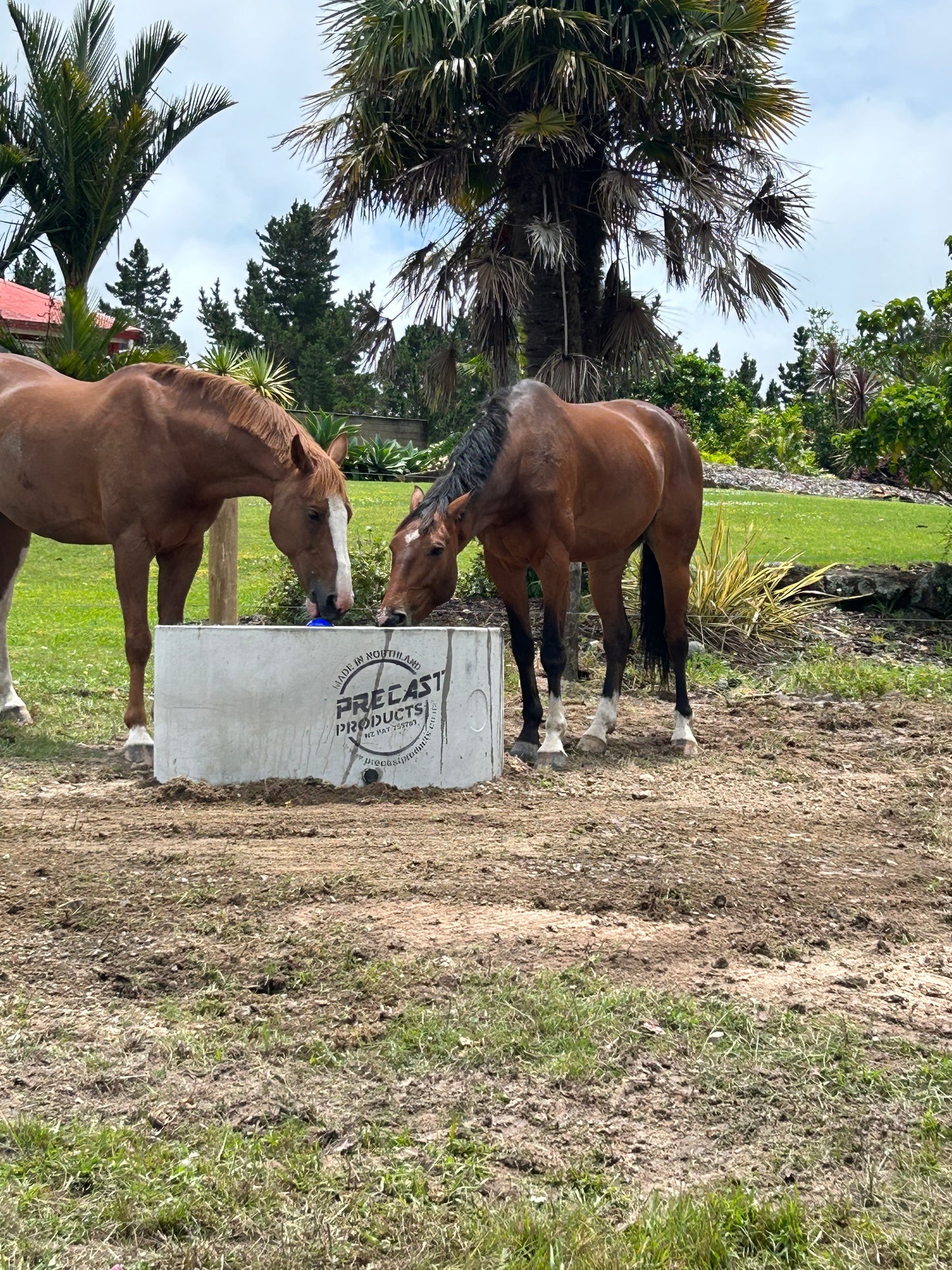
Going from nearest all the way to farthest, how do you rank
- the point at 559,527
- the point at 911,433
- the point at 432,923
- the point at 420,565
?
the point at 432,923 → the point at 420,565 → the point at 559,527 → the point at 911,433

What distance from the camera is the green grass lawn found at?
8234 millimetres

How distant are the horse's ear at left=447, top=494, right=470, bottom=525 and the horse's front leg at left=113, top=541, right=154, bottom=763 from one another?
1.74 metres

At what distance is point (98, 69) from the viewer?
18391 mm

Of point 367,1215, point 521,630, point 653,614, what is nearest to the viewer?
point 367,1215

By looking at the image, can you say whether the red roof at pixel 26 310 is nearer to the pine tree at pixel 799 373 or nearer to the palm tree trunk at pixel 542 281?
the palm tree trunk at pixel 542 281

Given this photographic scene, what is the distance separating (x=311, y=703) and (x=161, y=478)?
5.84 feet

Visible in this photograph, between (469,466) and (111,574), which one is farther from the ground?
(469,466)

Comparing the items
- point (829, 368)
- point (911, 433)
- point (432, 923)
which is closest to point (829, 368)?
point (829, 368)

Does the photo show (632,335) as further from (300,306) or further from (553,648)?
(300,306)

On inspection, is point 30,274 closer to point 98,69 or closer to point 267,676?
point 98,69

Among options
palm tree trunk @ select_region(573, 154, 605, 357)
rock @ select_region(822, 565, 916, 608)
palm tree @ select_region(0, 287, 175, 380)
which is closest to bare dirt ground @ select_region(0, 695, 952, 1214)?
rock @ select_region(822, 565, 916, 608)

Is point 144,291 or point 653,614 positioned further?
point 144,291

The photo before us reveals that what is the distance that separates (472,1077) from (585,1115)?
285 millimetres

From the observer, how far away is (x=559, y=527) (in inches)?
267
